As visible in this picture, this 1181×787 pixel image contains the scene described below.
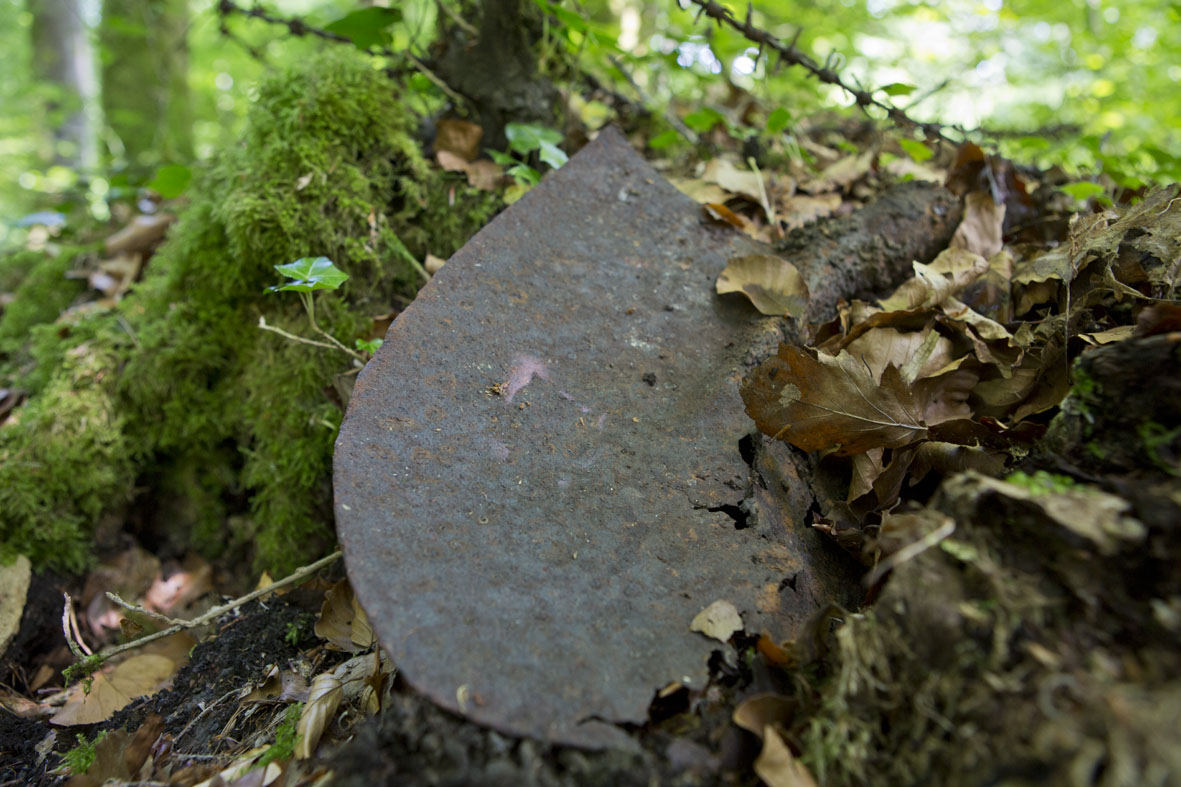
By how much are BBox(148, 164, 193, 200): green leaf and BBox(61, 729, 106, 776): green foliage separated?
7.01ft

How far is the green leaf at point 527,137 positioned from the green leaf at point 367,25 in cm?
58

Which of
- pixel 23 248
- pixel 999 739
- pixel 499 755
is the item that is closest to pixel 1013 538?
pixel 999 739

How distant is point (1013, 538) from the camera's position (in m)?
0.96

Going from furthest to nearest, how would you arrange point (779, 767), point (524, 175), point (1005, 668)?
point (524, 175)
point (779, 767)
point (1005, 668)

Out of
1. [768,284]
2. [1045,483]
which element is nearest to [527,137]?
[768,284]

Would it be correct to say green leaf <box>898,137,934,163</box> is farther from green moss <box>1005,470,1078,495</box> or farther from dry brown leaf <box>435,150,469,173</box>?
green moss <box>1005,470,1078,495</box>

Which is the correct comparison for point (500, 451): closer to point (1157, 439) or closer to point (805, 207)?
point (1157, 439)

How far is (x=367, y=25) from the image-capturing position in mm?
2383

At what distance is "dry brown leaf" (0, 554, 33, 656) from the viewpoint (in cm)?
189

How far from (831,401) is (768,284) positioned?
507 millimetres

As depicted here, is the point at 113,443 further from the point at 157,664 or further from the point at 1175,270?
the point at 1175,270

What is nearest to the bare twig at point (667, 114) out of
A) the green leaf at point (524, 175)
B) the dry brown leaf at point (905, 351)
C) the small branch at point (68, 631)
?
the green leaf at point (524, 175)

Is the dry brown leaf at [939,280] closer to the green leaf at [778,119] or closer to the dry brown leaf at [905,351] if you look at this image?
the dry brown leaf at [905,351]

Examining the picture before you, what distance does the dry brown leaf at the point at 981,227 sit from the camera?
206cm
